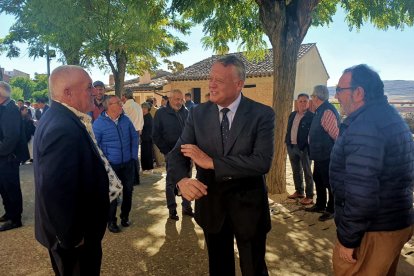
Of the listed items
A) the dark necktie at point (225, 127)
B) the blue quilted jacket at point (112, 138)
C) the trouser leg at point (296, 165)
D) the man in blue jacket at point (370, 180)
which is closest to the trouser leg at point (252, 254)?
the man in blue jacket at point (370, 180)

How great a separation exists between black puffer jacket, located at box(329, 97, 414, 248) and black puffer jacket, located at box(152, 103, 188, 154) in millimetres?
3682

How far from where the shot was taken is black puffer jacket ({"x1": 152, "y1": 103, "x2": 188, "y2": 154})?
5496 millimetres

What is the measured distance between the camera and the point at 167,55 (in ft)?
60.4

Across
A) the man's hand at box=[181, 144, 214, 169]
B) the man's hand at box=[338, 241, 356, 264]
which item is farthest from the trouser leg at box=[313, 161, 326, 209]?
the man's hand at box=[181, 144, 214, 169]

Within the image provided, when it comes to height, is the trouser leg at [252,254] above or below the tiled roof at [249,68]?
below

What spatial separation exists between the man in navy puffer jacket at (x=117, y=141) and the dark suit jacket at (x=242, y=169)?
7.81 feet

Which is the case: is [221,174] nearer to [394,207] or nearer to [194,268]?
[394,207]

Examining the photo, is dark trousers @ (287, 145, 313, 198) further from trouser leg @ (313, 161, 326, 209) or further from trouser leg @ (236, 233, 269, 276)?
trouser leg @ (236, 233, 269, 276)

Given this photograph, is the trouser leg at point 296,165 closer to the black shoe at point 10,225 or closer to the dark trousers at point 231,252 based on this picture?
the dark trousers at point 231,252

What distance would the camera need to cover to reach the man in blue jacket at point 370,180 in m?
1.90

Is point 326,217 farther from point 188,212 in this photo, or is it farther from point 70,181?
point 70,181

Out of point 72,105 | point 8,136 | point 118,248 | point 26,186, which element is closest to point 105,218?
point 72,105

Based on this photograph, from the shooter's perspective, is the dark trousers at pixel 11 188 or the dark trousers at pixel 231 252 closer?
the dark trousers at pixel 231 252

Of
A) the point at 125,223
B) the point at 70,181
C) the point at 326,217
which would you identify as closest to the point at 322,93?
the point at 326,217
